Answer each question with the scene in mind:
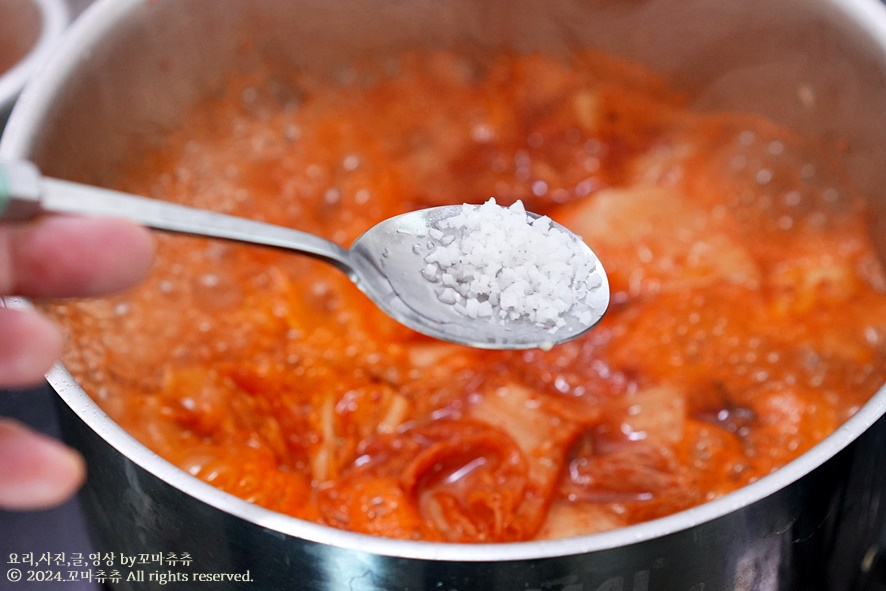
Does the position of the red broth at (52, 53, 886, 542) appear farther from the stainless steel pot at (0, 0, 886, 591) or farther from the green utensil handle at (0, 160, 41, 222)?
the green utensil handle at (0, 160, 41, 222)

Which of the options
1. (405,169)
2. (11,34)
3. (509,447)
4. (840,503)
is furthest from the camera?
(11,34)

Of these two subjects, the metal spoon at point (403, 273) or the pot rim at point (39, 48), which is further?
the pot rim at point (39, 48)

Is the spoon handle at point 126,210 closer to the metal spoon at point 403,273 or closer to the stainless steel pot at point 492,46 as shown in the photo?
the metal spoon at point 403,273

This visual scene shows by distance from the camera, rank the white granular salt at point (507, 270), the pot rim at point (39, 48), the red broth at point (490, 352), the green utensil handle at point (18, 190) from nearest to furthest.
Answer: the green utensil handle at point (18, 190) → the white granular salt at point (507, 270) → the red broth at point (490, 352) → the pot rim at point (39, 48)

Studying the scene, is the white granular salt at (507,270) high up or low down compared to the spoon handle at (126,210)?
down

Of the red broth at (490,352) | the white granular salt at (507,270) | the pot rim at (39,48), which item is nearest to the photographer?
the white granular salt at (507,270)

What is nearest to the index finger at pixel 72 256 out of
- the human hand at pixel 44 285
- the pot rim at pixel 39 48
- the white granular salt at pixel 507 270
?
the human hand at pixel 44 285

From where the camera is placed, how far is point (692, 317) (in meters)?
0.77

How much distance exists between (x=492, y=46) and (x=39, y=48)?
1.53ft

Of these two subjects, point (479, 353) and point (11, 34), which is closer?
point (479, 353)

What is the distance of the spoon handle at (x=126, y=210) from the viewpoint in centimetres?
38

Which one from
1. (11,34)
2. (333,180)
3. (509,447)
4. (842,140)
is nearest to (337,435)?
(509,447)

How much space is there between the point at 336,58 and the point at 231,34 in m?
0.10

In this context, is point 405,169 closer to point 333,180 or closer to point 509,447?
point 333,180
